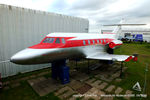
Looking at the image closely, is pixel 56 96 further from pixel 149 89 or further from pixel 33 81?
pixel 149 89

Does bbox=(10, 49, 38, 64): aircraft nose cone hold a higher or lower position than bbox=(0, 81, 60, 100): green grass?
higher

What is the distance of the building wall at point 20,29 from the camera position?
27.5 feet

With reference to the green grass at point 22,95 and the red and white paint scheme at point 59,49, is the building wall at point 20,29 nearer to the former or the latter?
the green grass at point 22,95

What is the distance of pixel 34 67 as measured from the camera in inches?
420

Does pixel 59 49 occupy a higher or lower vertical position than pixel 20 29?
lower

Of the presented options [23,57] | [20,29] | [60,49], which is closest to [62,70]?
[60,49]

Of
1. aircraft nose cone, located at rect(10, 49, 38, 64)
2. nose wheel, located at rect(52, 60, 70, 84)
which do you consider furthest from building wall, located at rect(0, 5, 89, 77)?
aircraft nose cone, located at rect(10, 49, 38, 64)

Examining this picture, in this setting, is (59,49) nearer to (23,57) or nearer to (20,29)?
(23,57)

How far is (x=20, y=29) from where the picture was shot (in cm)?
921

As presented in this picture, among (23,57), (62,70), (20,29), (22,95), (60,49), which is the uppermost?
(20,29)

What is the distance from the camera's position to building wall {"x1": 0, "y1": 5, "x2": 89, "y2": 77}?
8391 mm

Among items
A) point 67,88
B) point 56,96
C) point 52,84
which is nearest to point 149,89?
point 67,88

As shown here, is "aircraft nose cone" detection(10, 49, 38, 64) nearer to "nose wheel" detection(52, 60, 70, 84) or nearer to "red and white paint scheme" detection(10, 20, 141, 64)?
"red and white paint scheme" detection(10, 20, 141, 64)

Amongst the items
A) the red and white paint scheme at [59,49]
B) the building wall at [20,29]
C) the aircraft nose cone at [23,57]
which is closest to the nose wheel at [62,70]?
the red and white paint scheme at [59,49]
